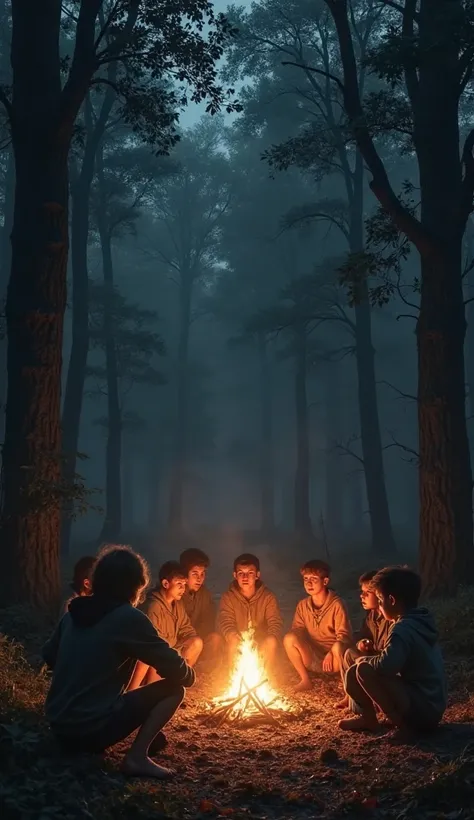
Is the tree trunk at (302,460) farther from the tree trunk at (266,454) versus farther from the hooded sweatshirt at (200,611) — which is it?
the hooded sweatshirt at (200,611)

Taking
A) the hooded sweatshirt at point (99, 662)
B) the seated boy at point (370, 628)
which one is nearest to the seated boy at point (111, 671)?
the hooded sweatshirt at point (99, 662)

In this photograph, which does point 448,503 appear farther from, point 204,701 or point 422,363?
point 204,701

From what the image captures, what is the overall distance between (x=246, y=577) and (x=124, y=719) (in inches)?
151

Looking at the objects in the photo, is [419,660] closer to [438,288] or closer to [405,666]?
[405,666]

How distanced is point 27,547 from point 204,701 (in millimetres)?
3225

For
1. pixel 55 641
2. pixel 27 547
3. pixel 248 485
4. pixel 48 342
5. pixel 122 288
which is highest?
pixel 122 288

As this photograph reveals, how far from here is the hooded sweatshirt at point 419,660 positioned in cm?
567

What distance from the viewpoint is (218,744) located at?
A: 6473 millimetres

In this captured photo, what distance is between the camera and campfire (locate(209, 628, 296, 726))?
7059 mm

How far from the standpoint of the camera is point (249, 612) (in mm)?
9008

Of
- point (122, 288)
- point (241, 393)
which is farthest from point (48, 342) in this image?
point (241, 393)

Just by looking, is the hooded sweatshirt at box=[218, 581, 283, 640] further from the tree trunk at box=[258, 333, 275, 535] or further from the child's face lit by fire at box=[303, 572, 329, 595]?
the tree trunk at box=[258, 333, 275, 535]

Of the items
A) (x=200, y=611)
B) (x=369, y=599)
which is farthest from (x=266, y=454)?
(x=369, y=599)

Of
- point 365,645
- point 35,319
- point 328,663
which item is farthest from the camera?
point 35,319
